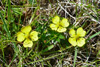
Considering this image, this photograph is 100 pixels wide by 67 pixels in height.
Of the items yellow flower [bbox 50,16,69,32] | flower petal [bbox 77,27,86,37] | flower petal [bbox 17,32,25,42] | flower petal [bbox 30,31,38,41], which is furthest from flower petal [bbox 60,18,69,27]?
flower petal [bbox 17,32,25,42]

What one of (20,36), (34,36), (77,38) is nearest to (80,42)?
(77,38)

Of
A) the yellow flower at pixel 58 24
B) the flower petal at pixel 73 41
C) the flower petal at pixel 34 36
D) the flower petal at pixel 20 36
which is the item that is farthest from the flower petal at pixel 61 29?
the flower petal at pixel 20 36

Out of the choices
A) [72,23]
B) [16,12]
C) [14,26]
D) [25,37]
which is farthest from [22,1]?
[72,23]

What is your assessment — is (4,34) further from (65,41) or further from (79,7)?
(79,7)

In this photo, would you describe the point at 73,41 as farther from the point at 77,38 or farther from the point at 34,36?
the point at 34,36

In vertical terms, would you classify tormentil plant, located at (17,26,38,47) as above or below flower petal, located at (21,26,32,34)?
A: below

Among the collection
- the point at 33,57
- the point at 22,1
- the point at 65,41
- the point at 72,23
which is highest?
the point at 22,1

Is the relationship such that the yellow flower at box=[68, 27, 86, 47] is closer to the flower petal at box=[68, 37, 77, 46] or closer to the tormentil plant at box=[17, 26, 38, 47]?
the flower petal at box=[68, 37, 77, 46]

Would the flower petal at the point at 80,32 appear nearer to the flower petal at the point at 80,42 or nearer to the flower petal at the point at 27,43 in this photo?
the flower petal at the point at 80,42

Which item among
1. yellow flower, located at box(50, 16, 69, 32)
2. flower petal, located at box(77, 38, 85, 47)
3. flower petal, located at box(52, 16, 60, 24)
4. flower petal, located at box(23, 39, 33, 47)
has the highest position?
flower petal, located at box(52, 16, 60, 24)
